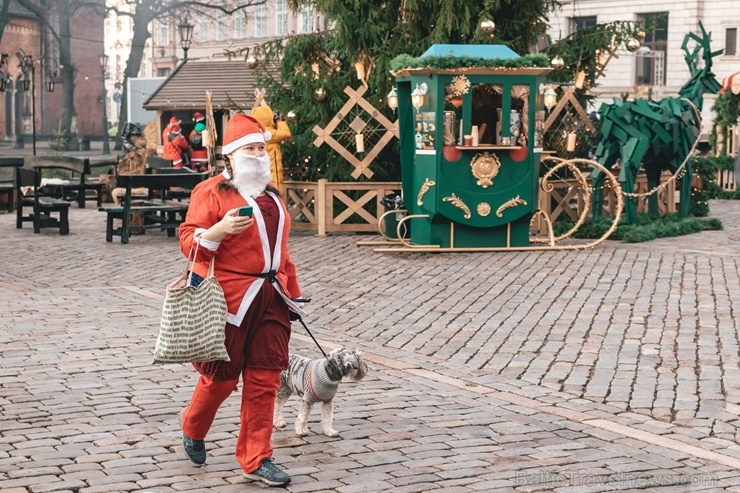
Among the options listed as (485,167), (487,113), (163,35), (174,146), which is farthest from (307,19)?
(163,35)

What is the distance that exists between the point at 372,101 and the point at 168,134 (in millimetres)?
8116

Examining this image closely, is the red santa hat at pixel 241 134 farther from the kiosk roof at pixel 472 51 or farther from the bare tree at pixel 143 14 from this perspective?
the bare tree at pixel 143 14

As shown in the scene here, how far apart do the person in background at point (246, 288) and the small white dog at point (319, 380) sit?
410mm

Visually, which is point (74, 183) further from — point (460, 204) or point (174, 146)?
point (460, 204)

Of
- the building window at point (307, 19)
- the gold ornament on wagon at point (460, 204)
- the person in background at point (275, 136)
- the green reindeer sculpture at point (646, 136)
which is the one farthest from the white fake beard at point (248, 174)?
the building window at point (307, 19)

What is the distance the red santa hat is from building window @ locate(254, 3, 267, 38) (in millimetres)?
69546

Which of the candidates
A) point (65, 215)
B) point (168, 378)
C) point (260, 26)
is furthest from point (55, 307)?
point (260, 26)

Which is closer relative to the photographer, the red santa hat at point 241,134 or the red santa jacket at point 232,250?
the red santa jacket at point 232,250

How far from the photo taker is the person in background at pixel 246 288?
19.0 feet

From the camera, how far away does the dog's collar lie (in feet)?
20.8

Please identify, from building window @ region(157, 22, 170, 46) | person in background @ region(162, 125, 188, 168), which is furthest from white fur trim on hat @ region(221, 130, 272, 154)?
building window @ region(157, 22, 170, 46)

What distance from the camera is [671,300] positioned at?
11.5 m

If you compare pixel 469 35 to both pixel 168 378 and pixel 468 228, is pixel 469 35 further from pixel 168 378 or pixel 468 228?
pixel 168 378

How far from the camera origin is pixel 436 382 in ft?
26.5
